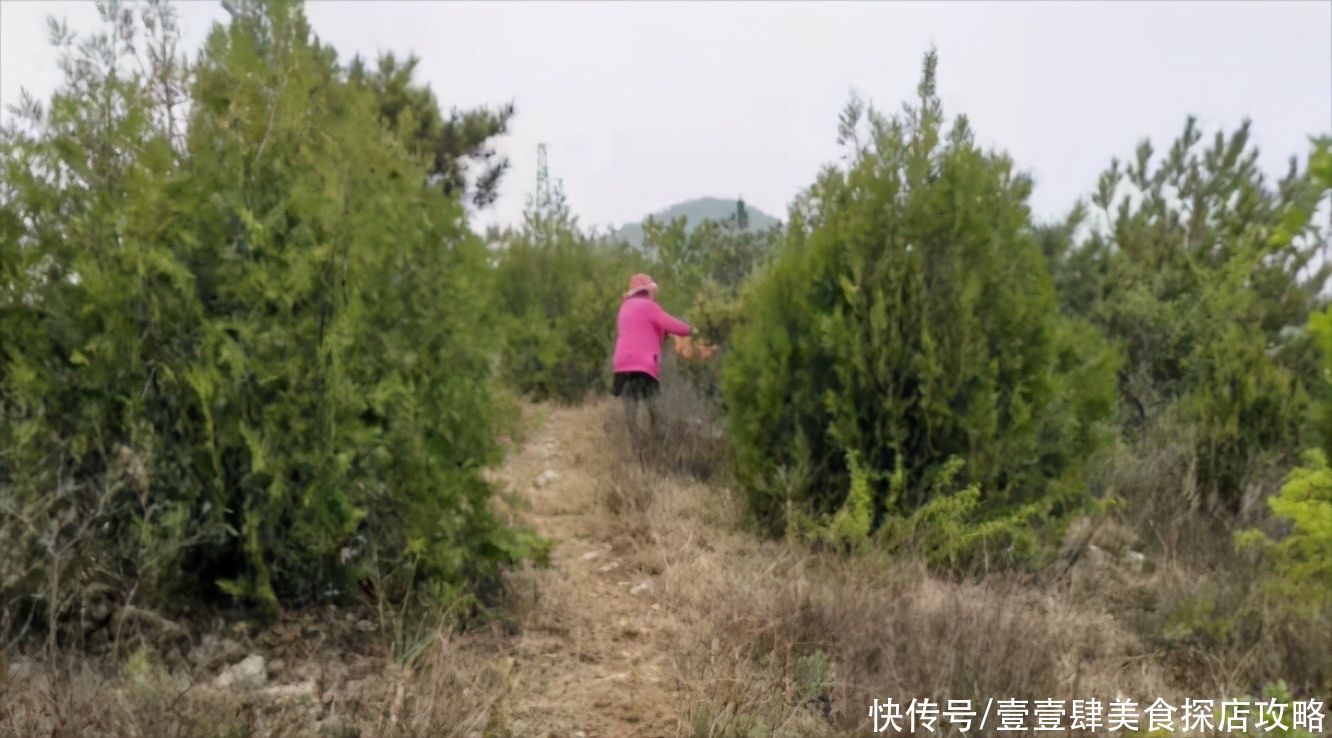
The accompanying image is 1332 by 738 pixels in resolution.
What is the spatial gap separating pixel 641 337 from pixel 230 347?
4.54 metres

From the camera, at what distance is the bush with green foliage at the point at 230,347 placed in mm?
3289

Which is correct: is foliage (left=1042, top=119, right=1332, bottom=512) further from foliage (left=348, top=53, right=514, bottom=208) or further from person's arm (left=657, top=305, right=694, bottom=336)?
foliage (left=348, top=53, right=514, bottom=208)

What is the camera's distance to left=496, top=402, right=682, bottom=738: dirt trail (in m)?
3.19

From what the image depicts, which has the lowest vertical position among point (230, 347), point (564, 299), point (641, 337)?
point (230, 347)

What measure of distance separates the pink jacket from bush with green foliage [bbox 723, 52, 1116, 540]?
2.63 m

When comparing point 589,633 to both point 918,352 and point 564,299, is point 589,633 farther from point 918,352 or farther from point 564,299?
point 564,299

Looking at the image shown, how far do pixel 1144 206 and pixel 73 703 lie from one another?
1394 centimetres

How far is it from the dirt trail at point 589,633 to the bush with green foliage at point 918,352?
35.6 inches

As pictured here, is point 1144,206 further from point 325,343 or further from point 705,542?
point 325,343

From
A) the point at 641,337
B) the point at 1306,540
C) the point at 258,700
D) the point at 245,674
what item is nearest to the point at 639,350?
the point at 641,337

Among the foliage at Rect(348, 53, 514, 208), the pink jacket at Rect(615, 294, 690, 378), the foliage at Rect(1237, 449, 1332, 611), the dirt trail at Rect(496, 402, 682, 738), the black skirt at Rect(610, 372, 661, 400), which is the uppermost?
the foliage at Rect(348, 53, 514, 208)

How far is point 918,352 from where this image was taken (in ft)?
15.0

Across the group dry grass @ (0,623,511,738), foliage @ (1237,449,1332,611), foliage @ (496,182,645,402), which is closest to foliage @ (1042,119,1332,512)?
foliage @ (1237,449,1332,611)

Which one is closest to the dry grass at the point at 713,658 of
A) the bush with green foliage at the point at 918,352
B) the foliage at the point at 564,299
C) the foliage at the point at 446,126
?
the bush with green foliage at the point at 918,352
